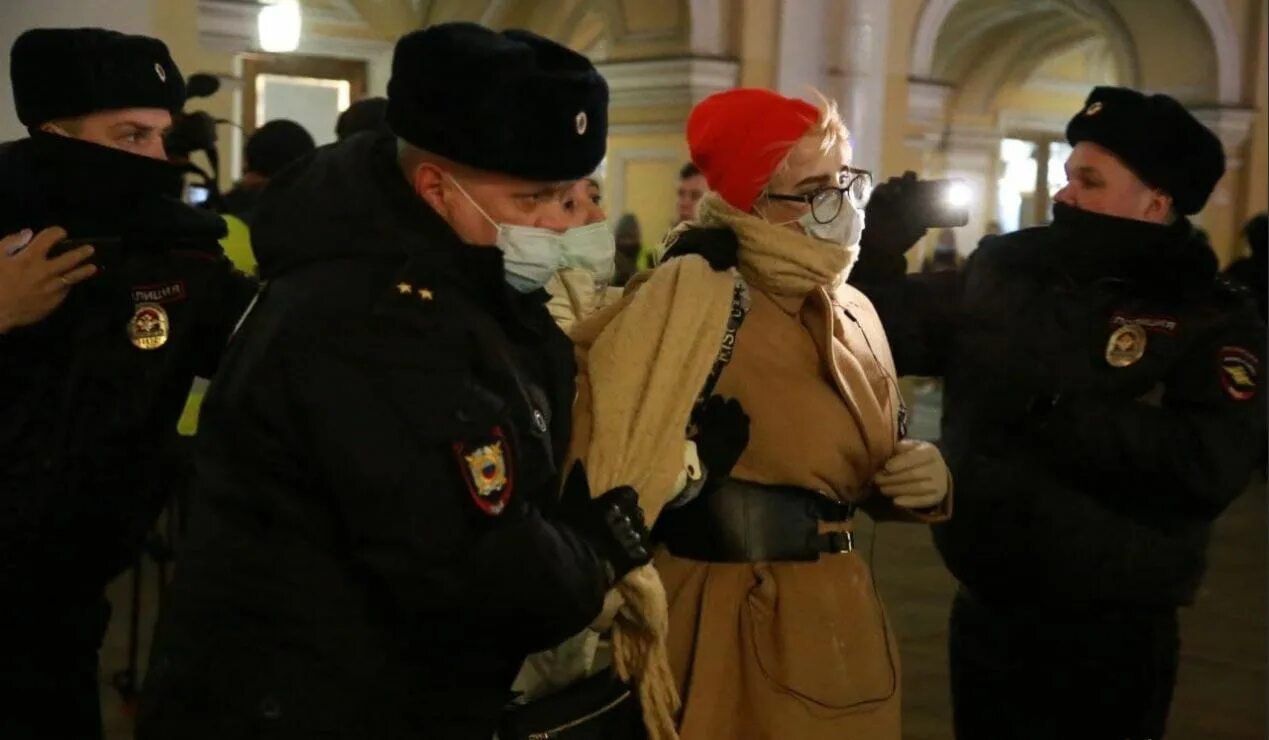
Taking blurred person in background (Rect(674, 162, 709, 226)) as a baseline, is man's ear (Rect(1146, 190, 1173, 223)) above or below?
above

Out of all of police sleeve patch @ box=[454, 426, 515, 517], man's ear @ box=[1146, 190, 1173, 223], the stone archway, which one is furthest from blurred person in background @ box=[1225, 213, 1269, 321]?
police sleeve patch @ box=[454, 426, 515, 517]

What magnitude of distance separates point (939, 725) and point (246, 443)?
3.75 m

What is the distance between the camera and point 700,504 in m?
2.66

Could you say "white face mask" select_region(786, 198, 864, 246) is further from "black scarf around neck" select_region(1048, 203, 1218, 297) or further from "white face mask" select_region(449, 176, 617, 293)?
"black scarf around neck" select_region(1048, 203, 1218, 297)

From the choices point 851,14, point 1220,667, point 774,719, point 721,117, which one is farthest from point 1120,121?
point 851,14

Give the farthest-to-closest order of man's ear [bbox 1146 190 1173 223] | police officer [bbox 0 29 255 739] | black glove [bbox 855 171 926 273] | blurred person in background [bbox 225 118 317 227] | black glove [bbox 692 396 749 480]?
blurred person in background [bbox 225 118 317 227] < black glove [bbox 855 171 926 273] < man's ear [bbox 1146 190 1173 223] < police officer [bbox 0 29 255 739] < black glove [bbox 692 396 749 480]

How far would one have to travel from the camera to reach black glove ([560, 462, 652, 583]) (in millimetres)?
2104

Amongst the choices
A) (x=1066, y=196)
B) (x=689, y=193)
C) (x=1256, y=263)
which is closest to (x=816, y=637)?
(x=1066, y=196)

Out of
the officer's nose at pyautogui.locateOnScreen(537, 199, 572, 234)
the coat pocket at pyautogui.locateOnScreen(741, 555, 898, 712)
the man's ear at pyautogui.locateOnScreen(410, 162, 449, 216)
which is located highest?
the man's ear at pyautogui.locateOnScreen(410, 162, 449, 216)

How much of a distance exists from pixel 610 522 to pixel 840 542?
28.0 inches

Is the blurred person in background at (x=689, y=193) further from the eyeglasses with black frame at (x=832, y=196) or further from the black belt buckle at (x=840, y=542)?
the black belt buckle at (x=840, y=542)

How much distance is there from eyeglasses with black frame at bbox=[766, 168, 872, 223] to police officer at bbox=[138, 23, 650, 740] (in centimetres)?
71

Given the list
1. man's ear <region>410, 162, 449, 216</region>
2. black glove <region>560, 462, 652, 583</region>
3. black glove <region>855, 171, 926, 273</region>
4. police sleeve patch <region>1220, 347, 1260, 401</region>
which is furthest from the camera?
black glove <region>855, 171, 926, 273</region>

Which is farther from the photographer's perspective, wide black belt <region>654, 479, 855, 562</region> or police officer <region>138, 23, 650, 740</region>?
wide black belt <region>654, 479, 855, 562</region>
